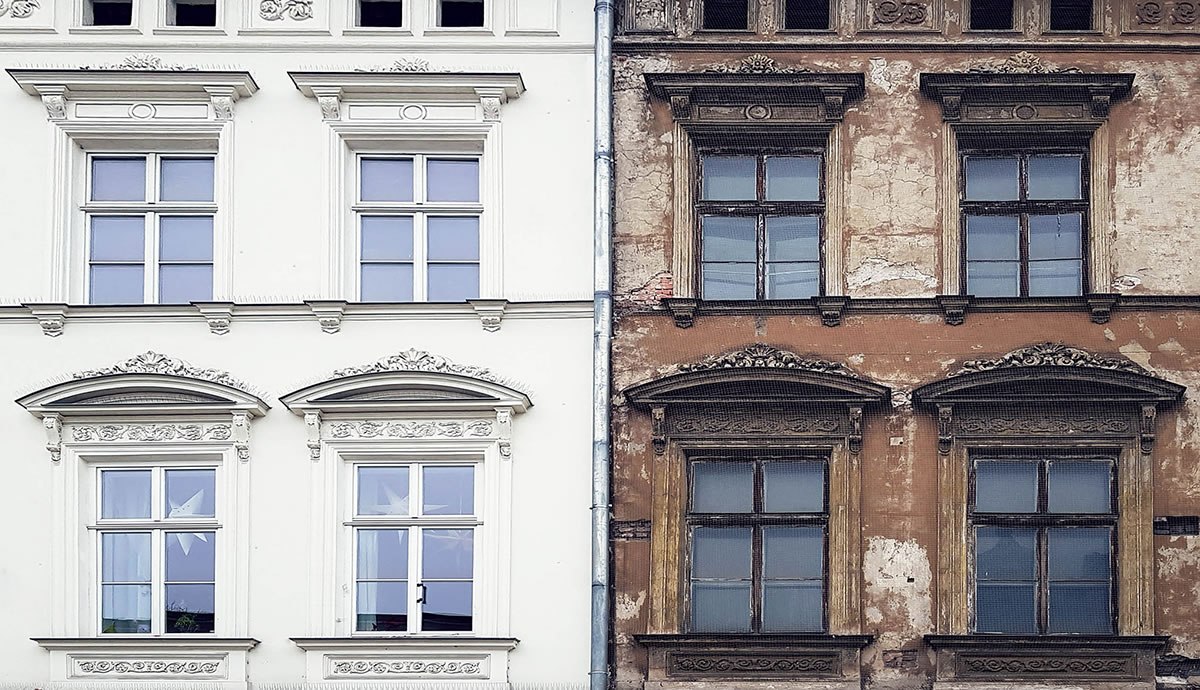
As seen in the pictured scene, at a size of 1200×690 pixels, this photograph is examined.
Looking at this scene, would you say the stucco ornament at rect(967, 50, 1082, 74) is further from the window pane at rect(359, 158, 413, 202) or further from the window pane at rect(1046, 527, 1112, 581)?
the window pane at rect(359, 158, 413, 202)

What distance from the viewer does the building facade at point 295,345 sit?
15.4 metres

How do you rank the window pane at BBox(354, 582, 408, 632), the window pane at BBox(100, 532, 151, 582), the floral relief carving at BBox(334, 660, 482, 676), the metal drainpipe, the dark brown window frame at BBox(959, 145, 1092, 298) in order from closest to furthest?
1. the metal drainpipe
2. the floral relief carving at BBox(334, 660, 482, 676)
3. the window pane at BBox(354, 582, 408, 632)
4. the window pane at BBox(100, 532, 151, 582)
5. the dark brown window frame at BBox(959, 145, 1092, 298)

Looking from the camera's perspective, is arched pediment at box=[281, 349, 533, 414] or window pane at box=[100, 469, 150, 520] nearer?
arched pediment at box=[281, 349, 533, 414]

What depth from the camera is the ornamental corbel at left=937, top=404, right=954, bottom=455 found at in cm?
1538

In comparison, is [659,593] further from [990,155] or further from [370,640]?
[990,155]

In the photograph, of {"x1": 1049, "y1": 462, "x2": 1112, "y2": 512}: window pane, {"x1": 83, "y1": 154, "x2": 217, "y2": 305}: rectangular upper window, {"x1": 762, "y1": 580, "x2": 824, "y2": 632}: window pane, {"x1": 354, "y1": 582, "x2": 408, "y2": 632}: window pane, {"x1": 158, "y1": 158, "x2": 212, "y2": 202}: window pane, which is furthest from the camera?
{"x1": 158, "y1": 158, "x2": 212, "y2": 202}: window pane

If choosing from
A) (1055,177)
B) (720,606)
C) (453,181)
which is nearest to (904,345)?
(1055,177)

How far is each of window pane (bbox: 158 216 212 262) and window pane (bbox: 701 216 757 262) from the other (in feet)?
15.2

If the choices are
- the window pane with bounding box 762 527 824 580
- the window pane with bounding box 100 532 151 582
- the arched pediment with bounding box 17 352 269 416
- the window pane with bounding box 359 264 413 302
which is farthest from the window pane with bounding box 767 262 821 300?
the window pane with bounding box 100 532 151 582

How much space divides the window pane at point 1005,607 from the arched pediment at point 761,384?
196cm

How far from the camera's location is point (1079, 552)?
15430mm

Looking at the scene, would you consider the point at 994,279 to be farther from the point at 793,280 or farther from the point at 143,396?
the point at 143,396

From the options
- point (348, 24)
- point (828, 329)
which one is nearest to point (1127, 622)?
point (828, 329)

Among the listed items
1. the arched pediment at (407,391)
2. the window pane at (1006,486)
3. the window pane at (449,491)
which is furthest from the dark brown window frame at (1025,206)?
the window pane at (449,491)
